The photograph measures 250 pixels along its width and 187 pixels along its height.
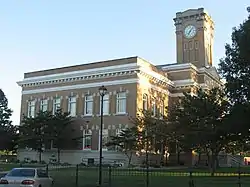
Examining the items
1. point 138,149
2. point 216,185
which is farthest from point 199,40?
point 216,185

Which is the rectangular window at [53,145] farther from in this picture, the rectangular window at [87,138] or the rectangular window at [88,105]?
the rectangular window at [88,105]

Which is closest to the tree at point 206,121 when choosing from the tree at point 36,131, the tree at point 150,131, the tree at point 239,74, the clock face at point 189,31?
the tree at point 239,74

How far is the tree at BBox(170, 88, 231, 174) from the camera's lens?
34.1 m

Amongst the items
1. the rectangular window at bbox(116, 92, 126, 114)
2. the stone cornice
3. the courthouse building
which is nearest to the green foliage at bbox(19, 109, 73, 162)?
the courthouse building

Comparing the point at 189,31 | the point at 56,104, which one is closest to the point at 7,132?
the point at 56,104

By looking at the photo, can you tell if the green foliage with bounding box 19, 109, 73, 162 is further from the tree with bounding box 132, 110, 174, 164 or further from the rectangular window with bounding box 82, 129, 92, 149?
the tree with bounding box 132, 110, 174, 164

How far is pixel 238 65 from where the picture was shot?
102 feet

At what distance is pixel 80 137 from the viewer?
54.2m

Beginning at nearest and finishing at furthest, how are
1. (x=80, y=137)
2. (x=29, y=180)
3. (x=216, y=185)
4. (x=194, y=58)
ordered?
(x=29, y=180)
(x=216, y=185)
(x=80, y=137)
(x=194, y=58)

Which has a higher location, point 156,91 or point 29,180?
point 156,91

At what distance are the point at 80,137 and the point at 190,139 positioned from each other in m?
21.8

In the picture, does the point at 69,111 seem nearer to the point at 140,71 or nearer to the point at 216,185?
the point at 140,71

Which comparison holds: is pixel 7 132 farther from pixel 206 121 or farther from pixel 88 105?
pixel 206 121

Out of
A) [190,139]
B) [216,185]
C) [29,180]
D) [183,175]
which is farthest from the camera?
[190,139]
